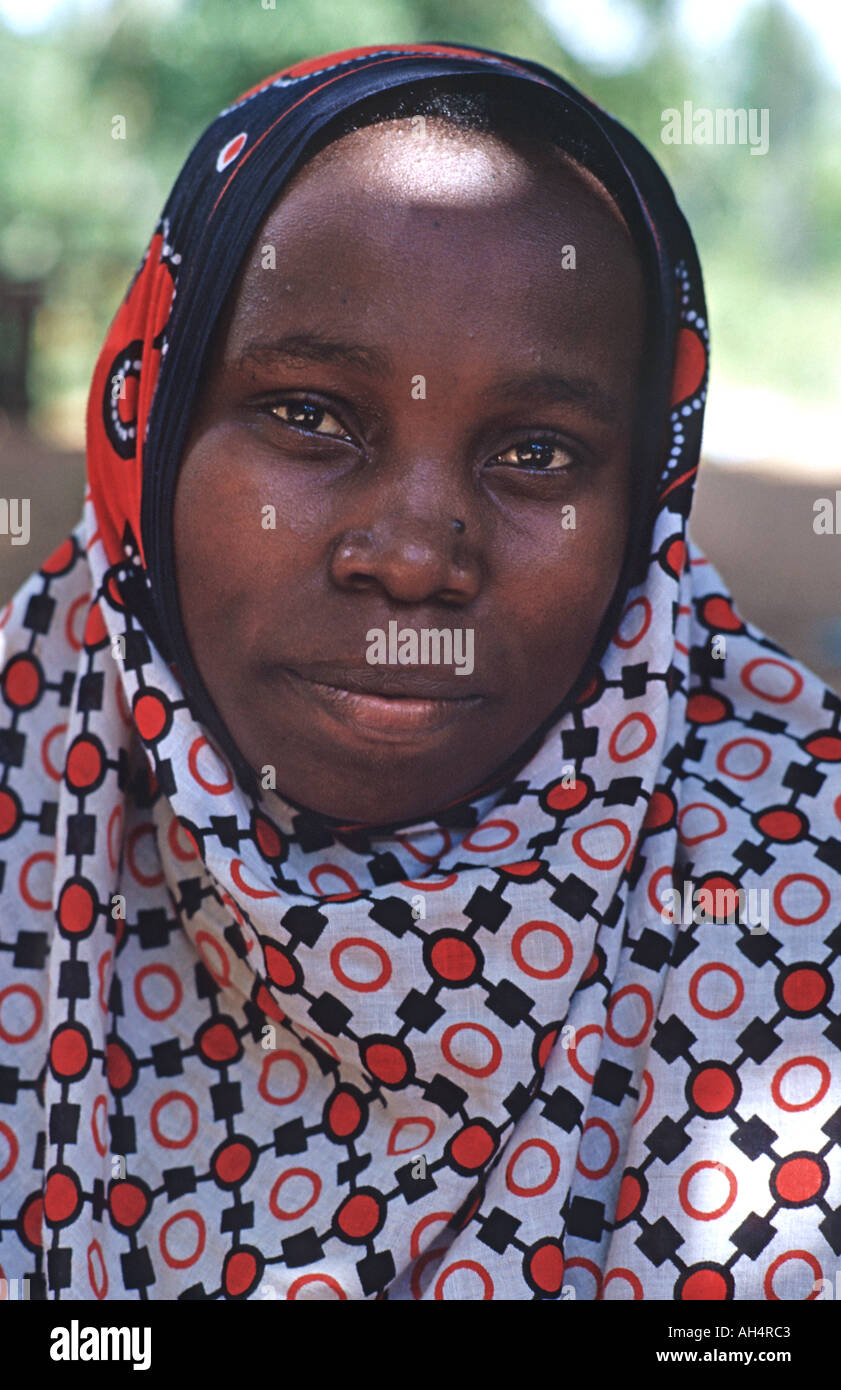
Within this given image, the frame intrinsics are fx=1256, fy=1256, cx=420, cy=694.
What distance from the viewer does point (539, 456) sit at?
1620 millimetres

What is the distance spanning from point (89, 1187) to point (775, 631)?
19.7 ft

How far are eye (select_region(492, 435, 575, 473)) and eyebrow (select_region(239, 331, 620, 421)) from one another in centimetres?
6

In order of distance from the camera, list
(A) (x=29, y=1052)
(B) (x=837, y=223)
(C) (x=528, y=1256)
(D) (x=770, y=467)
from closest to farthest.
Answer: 1. (C) (x=528, y=1256)
2. (A) (x=29, y=1052)
3. (D) (x=770, y=467)
4. (B) (x=837, y=223)

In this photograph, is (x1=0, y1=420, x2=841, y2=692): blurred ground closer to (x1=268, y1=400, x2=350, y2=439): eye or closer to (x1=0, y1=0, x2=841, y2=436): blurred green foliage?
(x1=0, y1=0, x2=841, y2=436): blurred green foliage

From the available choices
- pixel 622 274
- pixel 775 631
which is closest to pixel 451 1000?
pixel 622 274

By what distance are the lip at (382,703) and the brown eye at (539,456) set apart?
0.30 metres

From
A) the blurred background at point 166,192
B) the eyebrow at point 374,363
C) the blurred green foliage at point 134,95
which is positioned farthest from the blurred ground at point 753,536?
the eyebrow at point 374,363

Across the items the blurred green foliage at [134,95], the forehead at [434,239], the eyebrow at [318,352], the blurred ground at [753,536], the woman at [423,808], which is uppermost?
the blurred green foliage at [134,95]

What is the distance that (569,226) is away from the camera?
161cm

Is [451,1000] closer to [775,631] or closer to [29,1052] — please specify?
[29,1052]

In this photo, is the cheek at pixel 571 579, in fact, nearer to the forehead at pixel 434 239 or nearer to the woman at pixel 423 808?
the woman at pixel 423 808

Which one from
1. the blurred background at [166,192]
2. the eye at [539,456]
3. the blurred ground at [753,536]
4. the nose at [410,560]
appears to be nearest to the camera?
the nose at [410,560]

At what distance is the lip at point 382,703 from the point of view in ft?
5.13

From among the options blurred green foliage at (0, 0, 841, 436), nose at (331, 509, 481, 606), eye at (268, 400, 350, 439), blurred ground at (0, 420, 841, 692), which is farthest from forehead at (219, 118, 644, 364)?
blurred green foliage at (0, 0, 841, 436)
